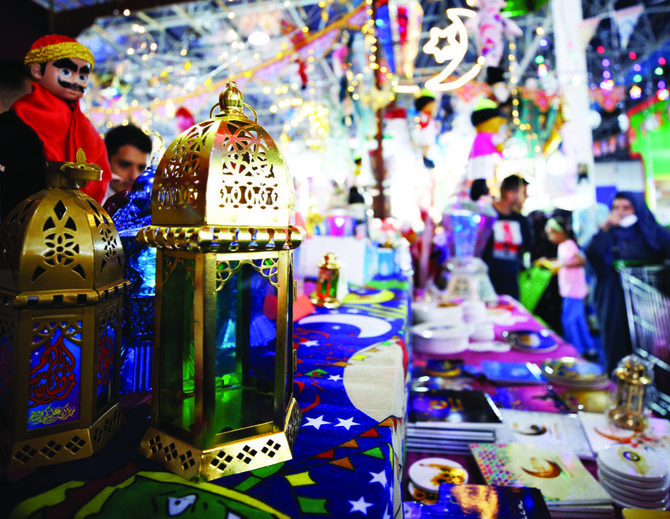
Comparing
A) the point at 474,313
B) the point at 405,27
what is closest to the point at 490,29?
the point at 405,27

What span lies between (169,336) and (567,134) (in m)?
6.41

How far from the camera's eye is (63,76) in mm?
782

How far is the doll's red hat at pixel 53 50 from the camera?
76 centimetres

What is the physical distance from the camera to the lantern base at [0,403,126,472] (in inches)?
18.4

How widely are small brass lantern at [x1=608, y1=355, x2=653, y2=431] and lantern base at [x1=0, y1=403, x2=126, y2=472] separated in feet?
4.79

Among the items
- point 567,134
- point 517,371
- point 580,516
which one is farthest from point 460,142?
point 580,516

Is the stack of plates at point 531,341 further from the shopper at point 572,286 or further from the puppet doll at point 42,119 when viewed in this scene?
the shopper at point 572,286

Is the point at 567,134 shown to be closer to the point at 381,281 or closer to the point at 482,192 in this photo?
the point at 482,192

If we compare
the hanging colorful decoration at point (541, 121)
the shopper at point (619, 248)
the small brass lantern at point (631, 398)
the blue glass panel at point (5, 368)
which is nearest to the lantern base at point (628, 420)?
the small brass lantern at point (631, 398)

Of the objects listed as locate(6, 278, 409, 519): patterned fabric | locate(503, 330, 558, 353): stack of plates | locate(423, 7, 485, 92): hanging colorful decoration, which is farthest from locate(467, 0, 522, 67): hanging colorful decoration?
locate(6, 278, 409, 519): patterned fabric

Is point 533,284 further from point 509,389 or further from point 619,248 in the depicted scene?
point 509,389

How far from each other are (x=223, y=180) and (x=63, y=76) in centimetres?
57

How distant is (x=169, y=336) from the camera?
1.84 feet

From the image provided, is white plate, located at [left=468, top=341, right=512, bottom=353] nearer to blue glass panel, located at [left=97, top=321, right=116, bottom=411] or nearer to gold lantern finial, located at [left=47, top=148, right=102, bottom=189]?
blue glass panel, located at [left=97, top=321, right=116, bottom=411]
